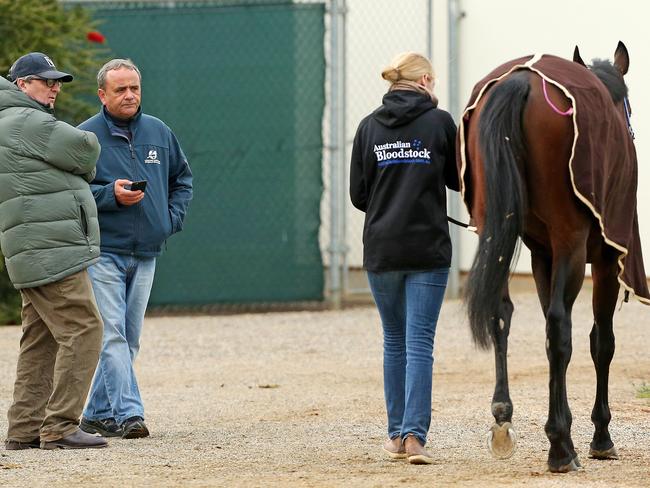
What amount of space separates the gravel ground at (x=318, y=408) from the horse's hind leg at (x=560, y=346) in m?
0.10

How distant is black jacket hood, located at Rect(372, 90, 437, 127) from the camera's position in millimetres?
5668

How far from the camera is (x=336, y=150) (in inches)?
480

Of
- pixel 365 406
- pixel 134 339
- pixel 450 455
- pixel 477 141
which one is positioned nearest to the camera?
pixel 477 141

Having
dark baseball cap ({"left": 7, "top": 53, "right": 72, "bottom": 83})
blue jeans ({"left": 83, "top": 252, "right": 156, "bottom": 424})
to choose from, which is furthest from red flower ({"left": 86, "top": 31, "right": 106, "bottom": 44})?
dark baseball cap ({"left": 7, "top": 53, "right": 72, "bottom": 83})

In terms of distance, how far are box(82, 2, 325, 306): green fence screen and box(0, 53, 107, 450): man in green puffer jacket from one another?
596 centimetres

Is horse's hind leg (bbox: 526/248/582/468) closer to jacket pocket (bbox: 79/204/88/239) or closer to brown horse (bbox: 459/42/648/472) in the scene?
brown horse (bbox: 459/42/648/472)

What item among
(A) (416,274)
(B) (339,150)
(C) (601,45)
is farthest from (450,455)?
(C) (601,45)

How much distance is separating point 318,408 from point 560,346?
2.30m

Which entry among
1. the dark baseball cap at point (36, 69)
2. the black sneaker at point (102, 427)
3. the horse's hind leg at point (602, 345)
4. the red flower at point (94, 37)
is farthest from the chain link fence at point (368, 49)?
the dark baseball cap at point (36, 69)

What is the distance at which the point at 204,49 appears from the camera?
12.2 meters

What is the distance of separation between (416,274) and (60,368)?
5.55 feet

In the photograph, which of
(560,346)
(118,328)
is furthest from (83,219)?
(560,346)

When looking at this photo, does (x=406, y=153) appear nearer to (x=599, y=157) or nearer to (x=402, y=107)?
(x=402, y=107)

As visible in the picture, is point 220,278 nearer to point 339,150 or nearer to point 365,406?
point 339,150
